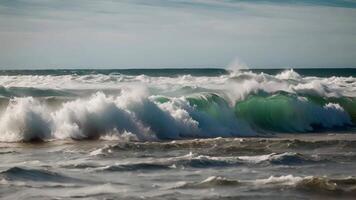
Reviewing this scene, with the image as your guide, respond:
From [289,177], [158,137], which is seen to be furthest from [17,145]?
[289,177]

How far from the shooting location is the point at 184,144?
62.1 ft

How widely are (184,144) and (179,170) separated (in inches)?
192

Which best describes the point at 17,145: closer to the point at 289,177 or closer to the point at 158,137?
the point at 158,137

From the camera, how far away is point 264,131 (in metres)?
25.8

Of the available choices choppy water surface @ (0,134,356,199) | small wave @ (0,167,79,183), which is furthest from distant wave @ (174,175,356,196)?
small wave @ (0,167,79,183)

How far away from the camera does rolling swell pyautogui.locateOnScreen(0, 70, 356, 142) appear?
21.5 metres

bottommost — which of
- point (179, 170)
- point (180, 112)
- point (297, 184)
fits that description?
point (297, 184)

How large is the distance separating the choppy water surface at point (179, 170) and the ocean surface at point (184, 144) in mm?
22

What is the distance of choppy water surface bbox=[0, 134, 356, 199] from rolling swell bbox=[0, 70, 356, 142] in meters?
2.23

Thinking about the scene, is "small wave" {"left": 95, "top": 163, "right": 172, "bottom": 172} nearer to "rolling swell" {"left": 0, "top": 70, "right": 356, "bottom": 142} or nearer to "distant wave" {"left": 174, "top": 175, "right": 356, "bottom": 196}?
"distant wave" {"left": 174, "top": 175, "right": 356, "bottom": 196}

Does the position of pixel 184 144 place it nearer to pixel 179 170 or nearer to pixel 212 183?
pixel 179 170

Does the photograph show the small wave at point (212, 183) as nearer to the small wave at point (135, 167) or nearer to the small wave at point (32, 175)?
the small wave at point (135, 167)

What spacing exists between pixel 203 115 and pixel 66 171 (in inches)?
455

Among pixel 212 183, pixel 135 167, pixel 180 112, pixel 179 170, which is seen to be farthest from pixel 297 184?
pixel 180 112
